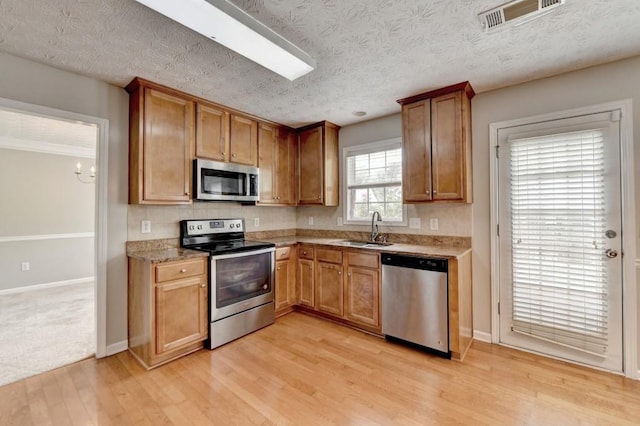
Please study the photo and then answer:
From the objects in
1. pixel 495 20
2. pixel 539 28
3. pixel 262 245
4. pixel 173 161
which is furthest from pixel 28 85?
pixel 539 28

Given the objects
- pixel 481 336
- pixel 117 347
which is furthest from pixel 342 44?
pixel 117 347

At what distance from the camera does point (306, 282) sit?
3611mm

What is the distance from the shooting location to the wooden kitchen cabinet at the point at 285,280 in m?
3.47

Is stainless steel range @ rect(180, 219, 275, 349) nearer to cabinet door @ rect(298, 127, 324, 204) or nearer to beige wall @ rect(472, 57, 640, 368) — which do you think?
cabinet door @ rect(298, 127, 324, 204)

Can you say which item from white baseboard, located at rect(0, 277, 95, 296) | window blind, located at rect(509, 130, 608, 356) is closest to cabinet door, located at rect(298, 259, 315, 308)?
window blind, located at rect(509, 130, 608, 356)

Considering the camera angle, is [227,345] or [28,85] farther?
[227,345]

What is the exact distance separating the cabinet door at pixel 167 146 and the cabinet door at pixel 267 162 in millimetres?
946

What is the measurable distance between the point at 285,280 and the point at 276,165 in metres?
1.56

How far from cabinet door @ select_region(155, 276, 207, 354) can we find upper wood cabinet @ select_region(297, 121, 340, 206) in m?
1.89

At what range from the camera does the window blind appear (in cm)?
235

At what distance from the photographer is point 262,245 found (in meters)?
3.18

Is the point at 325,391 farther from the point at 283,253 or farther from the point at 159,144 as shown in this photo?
the point at 159,144

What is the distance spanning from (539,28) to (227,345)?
3591 mm

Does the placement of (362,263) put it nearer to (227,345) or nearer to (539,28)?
(227,345)
